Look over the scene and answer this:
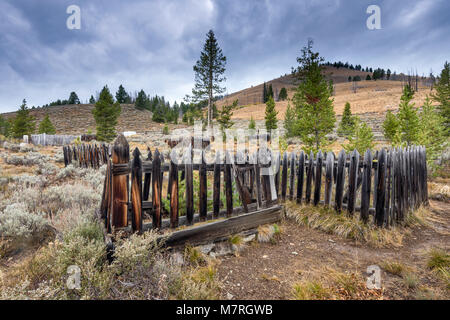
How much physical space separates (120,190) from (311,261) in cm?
319

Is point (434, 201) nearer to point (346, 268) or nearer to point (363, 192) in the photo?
point (363, 192)

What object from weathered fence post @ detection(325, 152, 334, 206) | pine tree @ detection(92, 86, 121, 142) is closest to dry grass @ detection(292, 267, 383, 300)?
weathered fence post @ detection(325, 152, 334, 206)

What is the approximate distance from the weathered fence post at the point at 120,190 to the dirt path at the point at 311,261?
1615mm

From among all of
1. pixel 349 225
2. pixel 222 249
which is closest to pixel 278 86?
pixel 349 225

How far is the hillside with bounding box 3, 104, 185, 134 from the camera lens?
5809cm

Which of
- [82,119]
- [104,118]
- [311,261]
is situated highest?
[82,119]

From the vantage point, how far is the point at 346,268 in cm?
324

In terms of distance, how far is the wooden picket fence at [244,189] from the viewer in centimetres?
300

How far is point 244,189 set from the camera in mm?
4203

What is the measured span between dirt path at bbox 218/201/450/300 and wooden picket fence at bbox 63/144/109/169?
7194 mm

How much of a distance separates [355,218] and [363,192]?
60 centimetres

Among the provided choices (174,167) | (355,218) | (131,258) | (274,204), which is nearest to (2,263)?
(131,258)

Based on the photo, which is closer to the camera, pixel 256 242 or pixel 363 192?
pixel 256 242

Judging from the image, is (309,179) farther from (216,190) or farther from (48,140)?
(48,140)
